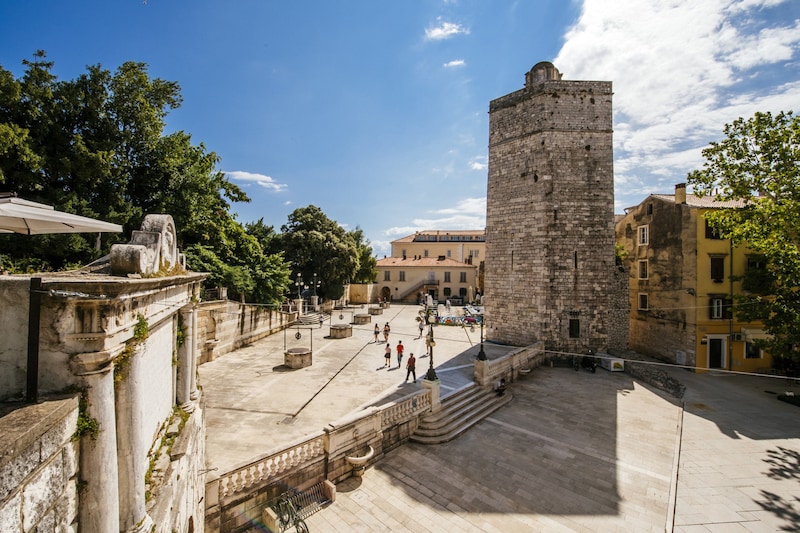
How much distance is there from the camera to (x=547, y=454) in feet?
35.2

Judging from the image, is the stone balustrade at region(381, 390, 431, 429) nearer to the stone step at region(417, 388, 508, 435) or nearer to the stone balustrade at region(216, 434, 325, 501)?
the stone step at region(417, 388, 508, 435)

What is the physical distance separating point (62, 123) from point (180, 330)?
16315 mm

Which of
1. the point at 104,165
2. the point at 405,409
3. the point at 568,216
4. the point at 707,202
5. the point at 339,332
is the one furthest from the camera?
the point at 339,332

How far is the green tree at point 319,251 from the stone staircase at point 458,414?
76.5 feet

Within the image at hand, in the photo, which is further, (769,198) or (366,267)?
(366,267)

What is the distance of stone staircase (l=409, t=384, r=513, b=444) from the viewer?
36.9ft

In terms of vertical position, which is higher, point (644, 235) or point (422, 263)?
point (644, 235)

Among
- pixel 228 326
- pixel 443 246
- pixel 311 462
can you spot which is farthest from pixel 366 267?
pixel 311 462

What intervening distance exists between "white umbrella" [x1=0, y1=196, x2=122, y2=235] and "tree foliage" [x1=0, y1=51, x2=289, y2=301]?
12.0 metres

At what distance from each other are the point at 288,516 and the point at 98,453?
17.5 ft

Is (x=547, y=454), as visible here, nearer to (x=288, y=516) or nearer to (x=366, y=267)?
(x=288, y=516)

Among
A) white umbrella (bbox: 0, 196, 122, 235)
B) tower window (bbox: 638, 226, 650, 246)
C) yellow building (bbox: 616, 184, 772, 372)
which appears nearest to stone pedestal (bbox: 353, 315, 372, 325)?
yellow building (bbox: 616, 184, 772, 372)

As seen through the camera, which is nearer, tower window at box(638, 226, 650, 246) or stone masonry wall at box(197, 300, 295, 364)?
stone masonry wall at box(197, 300, 295, 364)

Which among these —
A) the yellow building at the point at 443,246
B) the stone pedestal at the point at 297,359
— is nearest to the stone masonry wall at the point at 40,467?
the stone pedestal at the point at 297,359
